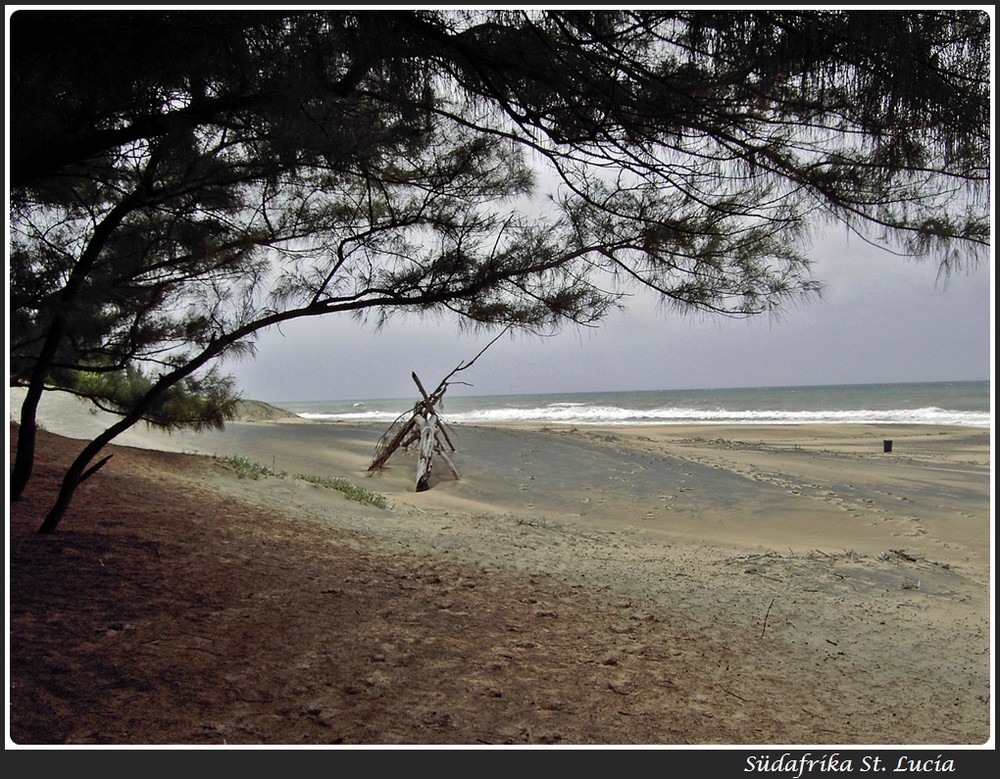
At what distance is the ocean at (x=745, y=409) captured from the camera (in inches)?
934

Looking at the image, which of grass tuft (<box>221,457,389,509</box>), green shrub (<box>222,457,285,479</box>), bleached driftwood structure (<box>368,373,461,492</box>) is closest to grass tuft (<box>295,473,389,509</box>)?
grass tuft (<box>221,457,389,509</box>)

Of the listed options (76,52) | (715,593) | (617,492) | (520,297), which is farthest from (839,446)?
(76,52)

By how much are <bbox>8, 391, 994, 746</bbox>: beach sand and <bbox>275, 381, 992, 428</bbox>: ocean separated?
42.2 ft

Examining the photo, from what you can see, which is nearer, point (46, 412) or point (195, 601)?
point (195, 601)

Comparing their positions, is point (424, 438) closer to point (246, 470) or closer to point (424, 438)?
point (424, 438)

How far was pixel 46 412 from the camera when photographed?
1091cm

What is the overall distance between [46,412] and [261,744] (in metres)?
11.0

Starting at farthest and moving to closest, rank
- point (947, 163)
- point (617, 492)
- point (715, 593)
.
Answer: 1. point (617, 492)
2. point (715, 593)
3. point (947, 163)

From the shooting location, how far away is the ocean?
77.8 ft

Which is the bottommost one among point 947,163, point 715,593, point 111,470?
point 715,593

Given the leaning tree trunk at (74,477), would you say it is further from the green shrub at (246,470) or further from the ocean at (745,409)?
the ocean at (745,409)

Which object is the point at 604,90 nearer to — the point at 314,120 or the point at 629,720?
the point at 314,120

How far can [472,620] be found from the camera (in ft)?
11.1

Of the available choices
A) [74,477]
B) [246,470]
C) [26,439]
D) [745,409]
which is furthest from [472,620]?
[745,409]
